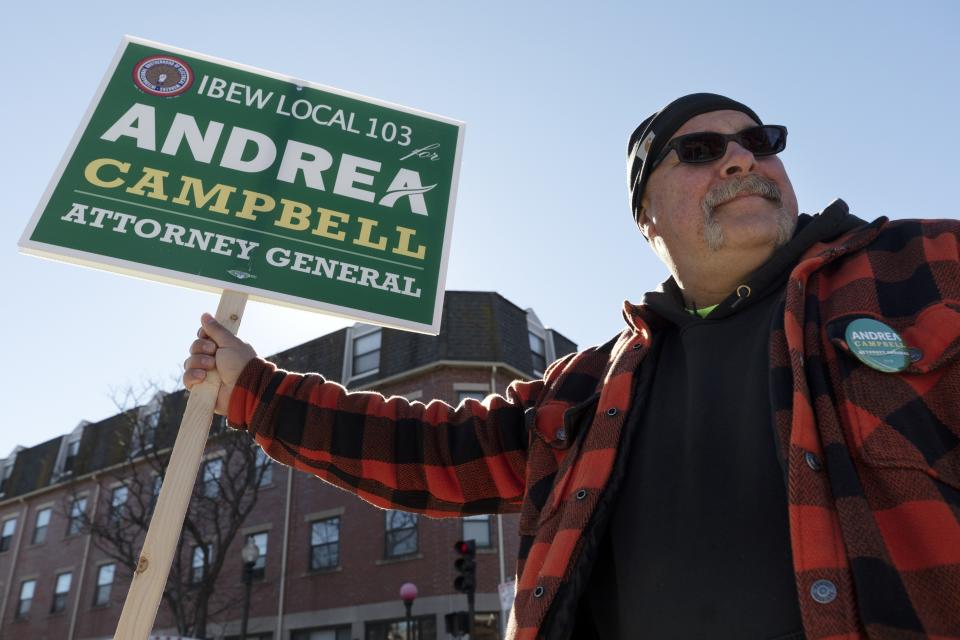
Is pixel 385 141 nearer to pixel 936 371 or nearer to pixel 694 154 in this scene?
pixel 694 154

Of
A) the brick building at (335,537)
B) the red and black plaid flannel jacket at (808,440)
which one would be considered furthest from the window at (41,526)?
the red and black plaid flannel jacket at (808,440)

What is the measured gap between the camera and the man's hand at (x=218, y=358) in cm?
236

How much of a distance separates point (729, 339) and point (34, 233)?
2274 mm

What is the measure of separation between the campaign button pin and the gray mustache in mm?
759

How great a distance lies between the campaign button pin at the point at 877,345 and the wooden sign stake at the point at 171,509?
1.72 meters

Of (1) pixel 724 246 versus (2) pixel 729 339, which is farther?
(1) pixel 724 246

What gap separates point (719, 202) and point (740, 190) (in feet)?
0.24

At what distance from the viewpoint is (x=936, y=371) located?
143 cm

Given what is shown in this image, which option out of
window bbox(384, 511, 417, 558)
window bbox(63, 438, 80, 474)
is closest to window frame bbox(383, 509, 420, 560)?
window bbox(384, 511, 417, 558)

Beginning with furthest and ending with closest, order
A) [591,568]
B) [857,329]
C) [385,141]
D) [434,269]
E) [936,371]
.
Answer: [385,141] → [434,269] → [591,568] → [857,329] → [936,371]

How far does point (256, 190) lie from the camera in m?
2.68

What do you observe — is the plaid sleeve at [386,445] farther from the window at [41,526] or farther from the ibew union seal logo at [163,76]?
the window at [41,526]

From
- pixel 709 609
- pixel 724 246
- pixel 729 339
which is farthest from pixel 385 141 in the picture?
pixel 709 609

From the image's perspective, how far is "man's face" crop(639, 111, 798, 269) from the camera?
2.15m
